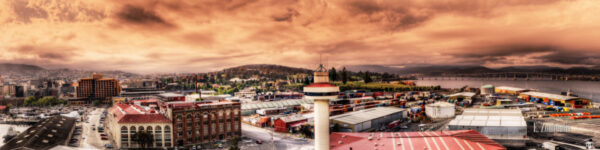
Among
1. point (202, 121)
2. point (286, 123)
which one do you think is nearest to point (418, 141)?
point (286, 123)

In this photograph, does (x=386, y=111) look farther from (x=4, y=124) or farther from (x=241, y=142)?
(x=4, y=124)

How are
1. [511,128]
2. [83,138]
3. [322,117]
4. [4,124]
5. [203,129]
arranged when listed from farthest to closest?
[4,124] → [83,138] → [203,129] → [511,128] → [322,117]

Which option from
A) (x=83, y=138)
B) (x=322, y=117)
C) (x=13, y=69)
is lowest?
(x=83, y=138)

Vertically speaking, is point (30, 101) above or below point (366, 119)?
above

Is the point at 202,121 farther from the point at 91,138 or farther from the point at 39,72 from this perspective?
the point at 39,72

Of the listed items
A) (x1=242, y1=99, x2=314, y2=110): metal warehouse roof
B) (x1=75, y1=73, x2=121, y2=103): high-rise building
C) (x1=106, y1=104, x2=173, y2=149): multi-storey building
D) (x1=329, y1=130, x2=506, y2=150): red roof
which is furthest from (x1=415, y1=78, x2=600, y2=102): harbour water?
(x1=75, y1=73, x2=121, y2=103): high-rise building

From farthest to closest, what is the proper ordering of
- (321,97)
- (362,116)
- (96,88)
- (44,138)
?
1. (96,88)
2. (362,116)
3. (44,138)
4. (321,97)

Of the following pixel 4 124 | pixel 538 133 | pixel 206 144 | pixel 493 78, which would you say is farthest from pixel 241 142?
pixel 493 78

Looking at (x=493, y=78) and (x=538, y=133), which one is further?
(x=493, y=78)
